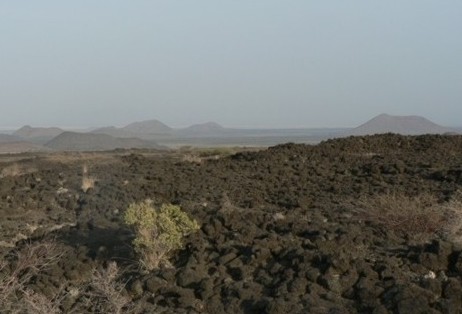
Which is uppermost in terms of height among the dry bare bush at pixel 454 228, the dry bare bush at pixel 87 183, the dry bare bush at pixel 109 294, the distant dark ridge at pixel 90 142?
the dry bare bush at pixel 454 228

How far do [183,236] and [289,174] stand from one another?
438 inches

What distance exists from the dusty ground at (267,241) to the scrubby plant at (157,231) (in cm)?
24

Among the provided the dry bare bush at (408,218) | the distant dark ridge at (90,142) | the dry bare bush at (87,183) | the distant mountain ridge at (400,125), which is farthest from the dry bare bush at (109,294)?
the distant mountain ridge at (400,125)

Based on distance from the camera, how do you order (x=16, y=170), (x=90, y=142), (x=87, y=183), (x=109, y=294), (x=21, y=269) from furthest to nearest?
(x=90, y=142) → (x=16, y=170) → (x=87, y=183) → (x=21, y=269) → (x=109, y=294)

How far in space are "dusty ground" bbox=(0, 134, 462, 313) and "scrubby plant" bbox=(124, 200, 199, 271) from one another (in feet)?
0.78

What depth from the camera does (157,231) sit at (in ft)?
35.9

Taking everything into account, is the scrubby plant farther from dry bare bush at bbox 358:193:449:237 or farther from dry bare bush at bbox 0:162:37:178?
dry bare bush at bbox 0:162:37:178

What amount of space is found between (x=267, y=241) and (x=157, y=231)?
177 cm

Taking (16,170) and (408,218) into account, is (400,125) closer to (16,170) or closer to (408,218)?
(16,170)

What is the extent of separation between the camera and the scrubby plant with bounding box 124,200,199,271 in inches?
414

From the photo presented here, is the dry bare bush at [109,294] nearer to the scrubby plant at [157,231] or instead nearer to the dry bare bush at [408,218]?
the scrubby plant at [157,231]

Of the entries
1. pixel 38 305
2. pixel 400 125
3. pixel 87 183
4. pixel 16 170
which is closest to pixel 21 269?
pixel 38 305

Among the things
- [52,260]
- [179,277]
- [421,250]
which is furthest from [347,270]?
[52,260]

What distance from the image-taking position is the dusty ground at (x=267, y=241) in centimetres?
828
